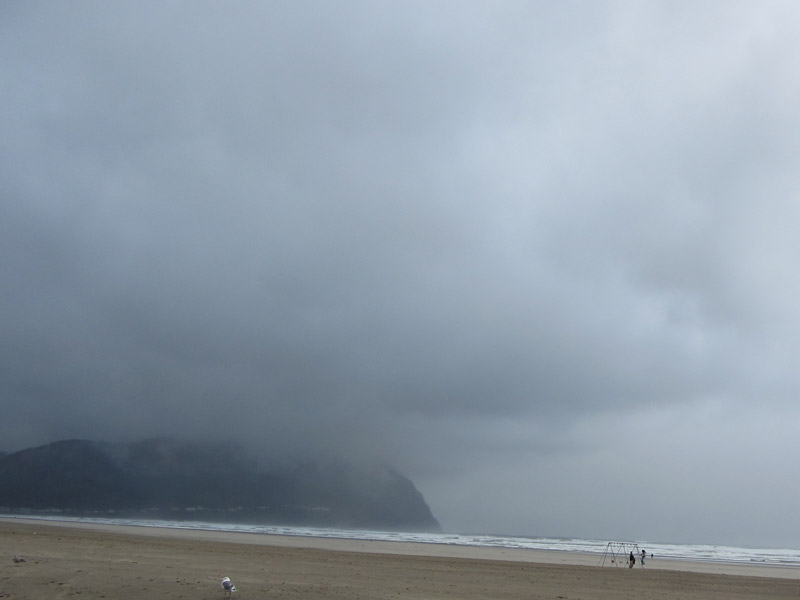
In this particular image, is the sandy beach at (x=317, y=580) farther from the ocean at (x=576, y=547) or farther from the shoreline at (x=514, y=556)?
the ocean at (x=576, y=547)

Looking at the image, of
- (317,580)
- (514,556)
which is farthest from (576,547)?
(317,580)

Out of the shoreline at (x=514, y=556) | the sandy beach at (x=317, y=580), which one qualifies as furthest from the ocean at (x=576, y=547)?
the sandy beach at (x=317, y=580)

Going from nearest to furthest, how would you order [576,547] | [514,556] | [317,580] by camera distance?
1. [317,580]
2. [514,556]
3. [576,547]

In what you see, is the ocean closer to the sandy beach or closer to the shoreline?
the shoreline

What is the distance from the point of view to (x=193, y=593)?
16.8 m

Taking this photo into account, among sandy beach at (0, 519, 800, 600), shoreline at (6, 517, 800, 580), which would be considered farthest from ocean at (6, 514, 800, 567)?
sandy beach at (0, 519, 800, 600)

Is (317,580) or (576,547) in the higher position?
(317,580)

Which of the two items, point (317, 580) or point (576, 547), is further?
point (576, 547)

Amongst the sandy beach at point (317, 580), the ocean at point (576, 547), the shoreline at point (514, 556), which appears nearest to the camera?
the sandy beach at point (317, 580)

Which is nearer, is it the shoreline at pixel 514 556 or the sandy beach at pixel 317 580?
the sandy beach at pixel 317 580

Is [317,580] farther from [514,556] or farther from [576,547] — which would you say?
[576,547]

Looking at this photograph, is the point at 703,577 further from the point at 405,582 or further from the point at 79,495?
the point at 79,495

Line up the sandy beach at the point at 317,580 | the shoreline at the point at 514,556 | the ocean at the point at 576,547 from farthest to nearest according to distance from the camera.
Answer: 1. the ocean at the point at 576,547
2. the shoreline at the point at 514,556
3. the sandy beach at the point at 317,580

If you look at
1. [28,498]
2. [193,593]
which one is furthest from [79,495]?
[193,593]
